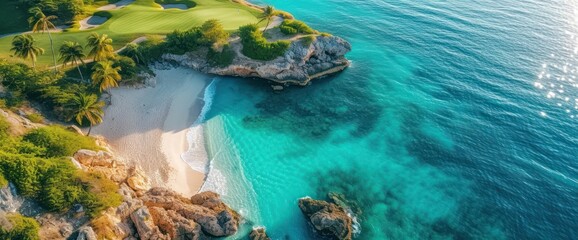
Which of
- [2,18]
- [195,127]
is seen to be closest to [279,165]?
[195,127]

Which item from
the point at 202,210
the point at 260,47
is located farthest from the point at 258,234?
the point at 260,47

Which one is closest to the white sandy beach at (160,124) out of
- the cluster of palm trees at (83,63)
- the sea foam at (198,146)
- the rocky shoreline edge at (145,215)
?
the sea foam at (198,146)

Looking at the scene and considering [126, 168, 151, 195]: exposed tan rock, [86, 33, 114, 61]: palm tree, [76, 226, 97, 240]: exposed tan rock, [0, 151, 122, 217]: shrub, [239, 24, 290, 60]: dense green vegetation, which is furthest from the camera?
[239, 24, 290, 60]: dense green vegetation

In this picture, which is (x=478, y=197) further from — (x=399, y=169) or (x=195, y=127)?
(x=195, y=127)

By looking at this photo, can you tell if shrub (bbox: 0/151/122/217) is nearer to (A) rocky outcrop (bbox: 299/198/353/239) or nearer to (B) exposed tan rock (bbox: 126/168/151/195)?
(B) exposed tan rock (bbox: 126/168/151/195)

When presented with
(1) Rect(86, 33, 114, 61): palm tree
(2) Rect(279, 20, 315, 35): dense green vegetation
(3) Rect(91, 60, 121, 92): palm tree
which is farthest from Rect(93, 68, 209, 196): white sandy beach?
(2) Rect(279, 20, 315, 35): dense green vegetation

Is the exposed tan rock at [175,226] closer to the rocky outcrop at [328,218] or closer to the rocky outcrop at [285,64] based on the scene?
the rocky outcrop at [328,218]
